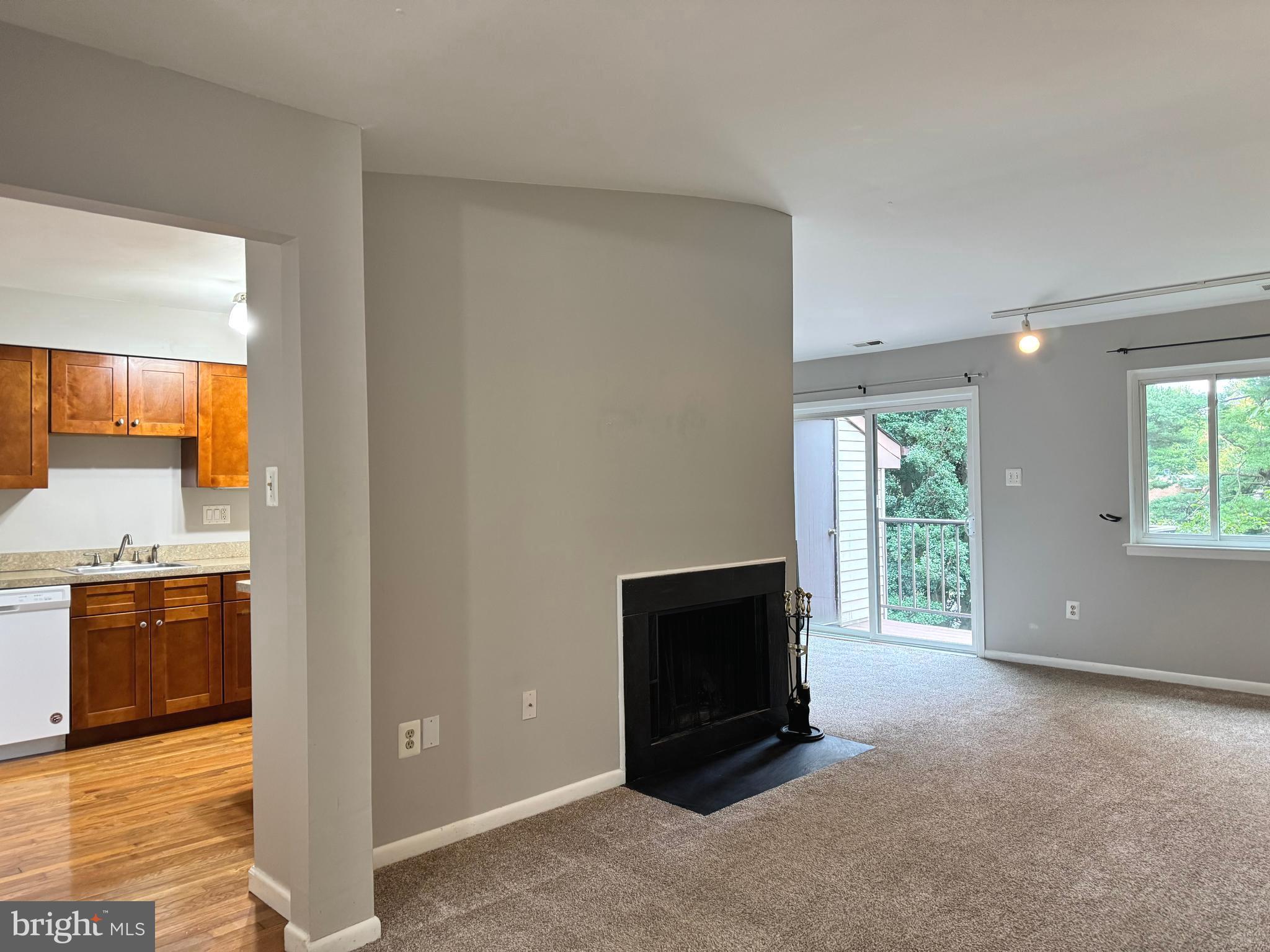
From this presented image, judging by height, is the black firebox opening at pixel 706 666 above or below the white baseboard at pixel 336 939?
above

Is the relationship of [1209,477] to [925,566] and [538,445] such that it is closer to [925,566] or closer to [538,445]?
[925,566]

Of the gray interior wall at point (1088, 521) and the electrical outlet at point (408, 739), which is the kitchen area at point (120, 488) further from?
the gray interior wall at point (1088, 521)

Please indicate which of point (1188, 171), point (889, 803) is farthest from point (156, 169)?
point (1188, 171)

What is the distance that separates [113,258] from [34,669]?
2020 millimetres

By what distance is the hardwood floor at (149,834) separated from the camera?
2.52m

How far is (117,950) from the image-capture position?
2.31 m

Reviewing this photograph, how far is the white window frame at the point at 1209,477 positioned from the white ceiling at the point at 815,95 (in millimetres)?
1433

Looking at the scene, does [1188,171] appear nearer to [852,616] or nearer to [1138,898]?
[1138,898]

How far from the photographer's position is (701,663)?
3.79 meters

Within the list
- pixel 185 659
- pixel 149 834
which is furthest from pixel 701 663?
pixel 185 659

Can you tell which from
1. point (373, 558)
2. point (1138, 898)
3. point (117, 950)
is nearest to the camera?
point (117, 950)

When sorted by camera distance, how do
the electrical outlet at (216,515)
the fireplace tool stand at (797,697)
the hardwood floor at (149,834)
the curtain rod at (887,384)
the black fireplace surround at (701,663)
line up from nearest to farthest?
the hardwood floor at (149,834), the black fireplace surround at (701,663), the fireplace tool stand at (797,697), the electrical outlet at (216,515), the curtain rod at (887,384)

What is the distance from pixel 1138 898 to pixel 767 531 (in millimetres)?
1974

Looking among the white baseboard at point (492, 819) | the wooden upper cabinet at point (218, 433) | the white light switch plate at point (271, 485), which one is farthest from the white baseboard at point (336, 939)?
the wooden upper cabinet at point (218, 433)
